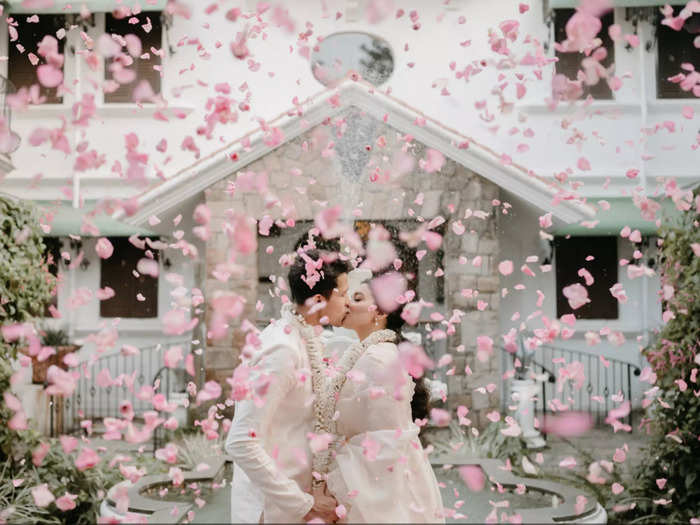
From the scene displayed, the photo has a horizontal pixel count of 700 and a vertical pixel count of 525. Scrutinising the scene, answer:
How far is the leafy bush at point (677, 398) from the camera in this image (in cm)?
514

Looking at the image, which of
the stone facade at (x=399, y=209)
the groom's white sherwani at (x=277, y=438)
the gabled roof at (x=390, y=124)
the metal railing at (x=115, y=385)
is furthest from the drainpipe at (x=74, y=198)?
the groom's white sherwani at (x=277, y=438)

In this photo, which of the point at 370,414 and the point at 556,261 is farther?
the point at 556,261

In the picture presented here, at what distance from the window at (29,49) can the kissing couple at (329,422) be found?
851 centimetres

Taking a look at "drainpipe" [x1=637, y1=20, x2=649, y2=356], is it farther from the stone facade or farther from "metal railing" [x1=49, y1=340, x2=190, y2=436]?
"metal railing" [x1=49, y1=340, x2=190, y2=436]

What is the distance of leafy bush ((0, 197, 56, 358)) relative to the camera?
18.0ft

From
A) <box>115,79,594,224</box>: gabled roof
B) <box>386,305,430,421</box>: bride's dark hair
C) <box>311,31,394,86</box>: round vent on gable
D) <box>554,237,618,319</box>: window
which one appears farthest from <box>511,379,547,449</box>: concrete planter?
<box>386,305,430,421</box>: bride's dark hair

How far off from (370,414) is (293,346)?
0.42 metres

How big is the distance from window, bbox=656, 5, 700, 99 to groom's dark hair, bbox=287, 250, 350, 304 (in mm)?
8305

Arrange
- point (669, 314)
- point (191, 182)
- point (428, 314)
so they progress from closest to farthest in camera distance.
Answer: point (669, 314) < point (191, 182) < point (428, 314)

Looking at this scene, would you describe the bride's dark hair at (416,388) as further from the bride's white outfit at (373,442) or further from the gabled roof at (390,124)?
the gabled roof at (390,124)

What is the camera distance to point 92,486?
584 centimetres

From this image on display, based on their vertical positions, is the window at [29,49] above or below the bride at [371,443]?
above

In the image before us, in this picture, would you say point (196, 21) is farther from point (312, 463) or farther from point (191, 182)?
point (312, 463)

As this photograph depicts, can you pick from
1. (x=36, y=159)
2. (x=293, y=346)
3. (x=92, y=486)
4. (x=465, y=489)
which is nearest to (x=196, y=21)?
(x=36, y=159)
